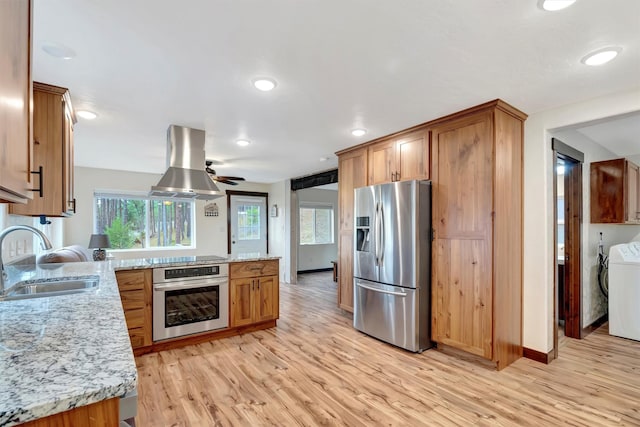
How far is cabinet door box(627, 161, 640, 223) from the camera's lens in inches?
148

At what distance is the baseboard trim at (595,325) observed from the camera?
3611 millimetres

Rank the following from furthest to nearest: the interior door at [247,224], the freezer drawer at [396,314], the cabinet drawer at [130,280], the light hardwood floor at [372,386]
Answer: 1. the interior door at [247,224]
2. the freezer drawer at [396,314]
3. the cabinet drawer at [130,280]
4. the light hardwood floor at [372,386]

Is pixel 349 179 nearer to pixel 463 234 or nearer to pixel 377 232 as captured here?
pixel 377 232

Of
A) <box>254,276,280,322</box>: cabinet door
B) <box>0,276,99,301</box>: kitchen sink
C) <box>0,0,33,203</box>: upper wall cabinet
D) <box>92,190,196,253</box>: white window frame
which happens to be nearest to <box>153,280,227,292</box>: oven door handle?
<box>254,276,280,322</box>: cabinet door

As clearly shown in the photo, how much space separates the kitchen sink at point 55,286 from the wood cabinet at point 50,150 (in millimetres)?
544

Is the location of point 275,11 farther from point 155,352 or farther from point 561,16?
point 155,352

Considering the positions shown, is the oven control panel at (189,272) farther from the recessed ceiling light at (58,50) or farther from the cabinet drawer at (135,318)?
the recessed ceiling light at (58,50)

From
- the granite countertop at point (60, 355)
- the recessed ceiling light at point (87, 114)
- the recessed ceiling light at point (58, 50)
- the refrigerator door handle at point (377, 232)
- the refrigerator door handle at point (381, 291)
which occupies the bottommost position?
the refrigerator door handle at point (381, 291)

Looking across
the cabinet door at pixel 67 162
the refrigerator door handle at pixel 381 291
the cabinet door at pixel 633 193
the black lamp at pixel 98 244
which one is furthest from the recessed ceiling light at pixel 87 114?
the cabinet door at pixel 633 193

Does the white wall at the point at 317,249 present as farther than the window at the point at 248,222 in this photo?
Yes

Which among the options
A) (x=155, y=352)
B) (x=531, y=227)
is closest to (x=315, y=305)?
(x=155, y=352)

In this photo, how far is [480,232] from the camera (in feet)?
9.10

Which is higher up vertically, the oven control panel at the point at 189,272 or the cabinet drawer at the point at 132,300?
the oven control panel at the point at 189,272

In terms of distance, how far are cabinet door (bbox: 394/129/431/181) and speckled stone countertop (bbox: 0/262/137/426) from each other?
9.47 ft
